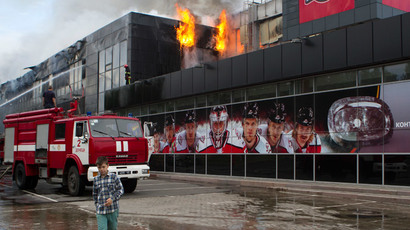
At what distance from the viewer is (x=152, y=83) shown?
27844 mm

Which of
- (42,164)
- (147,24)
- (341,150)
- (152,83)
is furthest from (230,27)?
(42,164)

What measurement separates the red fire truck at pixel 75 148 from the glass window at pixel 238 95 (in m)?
8.36

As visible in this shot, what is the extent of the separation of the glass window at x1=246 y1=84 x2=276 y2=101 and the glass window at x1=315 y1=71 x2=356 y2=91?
2.59 metres

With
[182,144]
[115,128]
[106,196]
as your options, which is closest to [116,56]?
[182,144]

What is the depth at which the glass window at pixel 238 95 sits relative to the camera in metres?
21.8

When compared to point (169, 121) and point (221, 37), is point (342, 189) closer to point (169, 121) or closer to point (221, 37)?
point (169, 121)

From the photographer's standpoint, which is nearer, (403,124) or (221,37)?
(403,124)

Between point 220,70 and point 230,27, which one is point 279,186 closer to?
point 220,70

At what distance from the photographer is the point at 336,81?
684 inches

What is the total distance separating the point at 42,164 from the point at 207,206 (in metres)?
7.25

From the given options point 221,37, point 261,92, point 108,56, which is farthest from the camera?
point 221,37

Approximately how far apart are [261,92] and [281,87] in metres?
1.30

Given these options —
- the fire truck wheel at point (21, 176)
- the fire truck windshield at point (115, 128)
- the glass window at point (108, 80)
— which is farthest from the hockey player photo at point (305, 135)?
the glass window at point (108, 80)

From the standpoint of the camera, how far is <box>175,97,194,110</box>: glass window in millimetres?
25188
